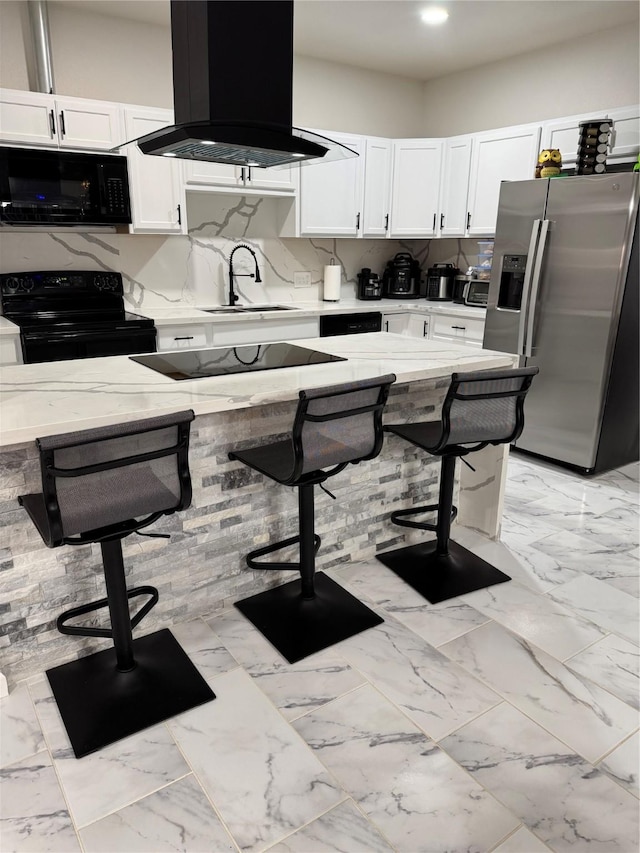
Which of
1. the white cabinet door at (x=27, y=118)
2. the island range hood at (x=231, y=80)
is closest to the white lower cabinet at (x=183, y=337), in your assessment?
the white cabinet door at (x=27, y=118)

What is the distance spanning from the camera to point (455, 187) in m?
4.97

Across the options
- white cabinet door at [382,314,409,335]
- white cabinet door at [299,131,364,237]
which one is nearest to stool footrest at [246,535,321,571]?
white cabinet door at [382,314,409,335]

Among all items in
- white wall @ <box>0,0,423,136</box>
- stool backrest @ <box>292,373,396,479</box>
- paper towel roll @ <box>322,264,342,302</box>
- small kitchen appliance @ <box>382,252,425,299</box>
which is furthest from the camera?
small kitchen appliance @ <box>382,252,425,299</box>

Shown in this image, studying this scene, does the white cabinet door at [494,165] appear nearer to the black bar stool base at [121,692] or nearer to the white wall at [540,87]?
the white wall at [540,87]

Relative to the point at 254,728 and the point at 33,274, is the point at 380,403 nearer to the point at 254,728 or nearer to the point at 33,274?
the point at 254,728

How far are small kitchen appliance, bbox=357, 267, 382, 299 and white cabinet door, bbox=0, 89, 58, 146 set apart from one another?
8.74 ft

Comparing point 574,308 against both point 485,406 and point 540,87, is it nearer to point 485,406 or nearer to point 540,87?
point 485,406

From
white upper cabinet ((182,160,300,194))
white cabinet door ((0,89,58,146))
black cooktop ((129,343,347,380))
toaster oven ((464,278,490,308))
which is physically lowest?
black cooktop ((129,343,347,380))

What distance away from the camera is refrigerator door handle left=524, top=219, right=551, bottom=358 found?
3934mm

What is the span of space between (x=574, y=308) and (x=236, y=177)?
245 cm

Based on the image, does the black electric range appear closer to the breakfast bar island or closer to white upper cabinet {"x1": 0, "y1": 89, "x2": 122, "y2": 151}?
white upper cabinet {"x1": 0, "y1": 89, "x2": 122, "y2": 151}

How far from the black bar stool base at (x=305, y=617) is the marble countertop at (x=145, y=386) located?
35.4 inches

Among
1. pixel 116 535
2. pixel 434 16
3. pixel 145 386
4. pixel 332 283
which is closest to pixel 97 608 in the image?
pixel 116 535

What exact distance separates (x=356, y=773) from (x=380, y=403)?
1178 mm
